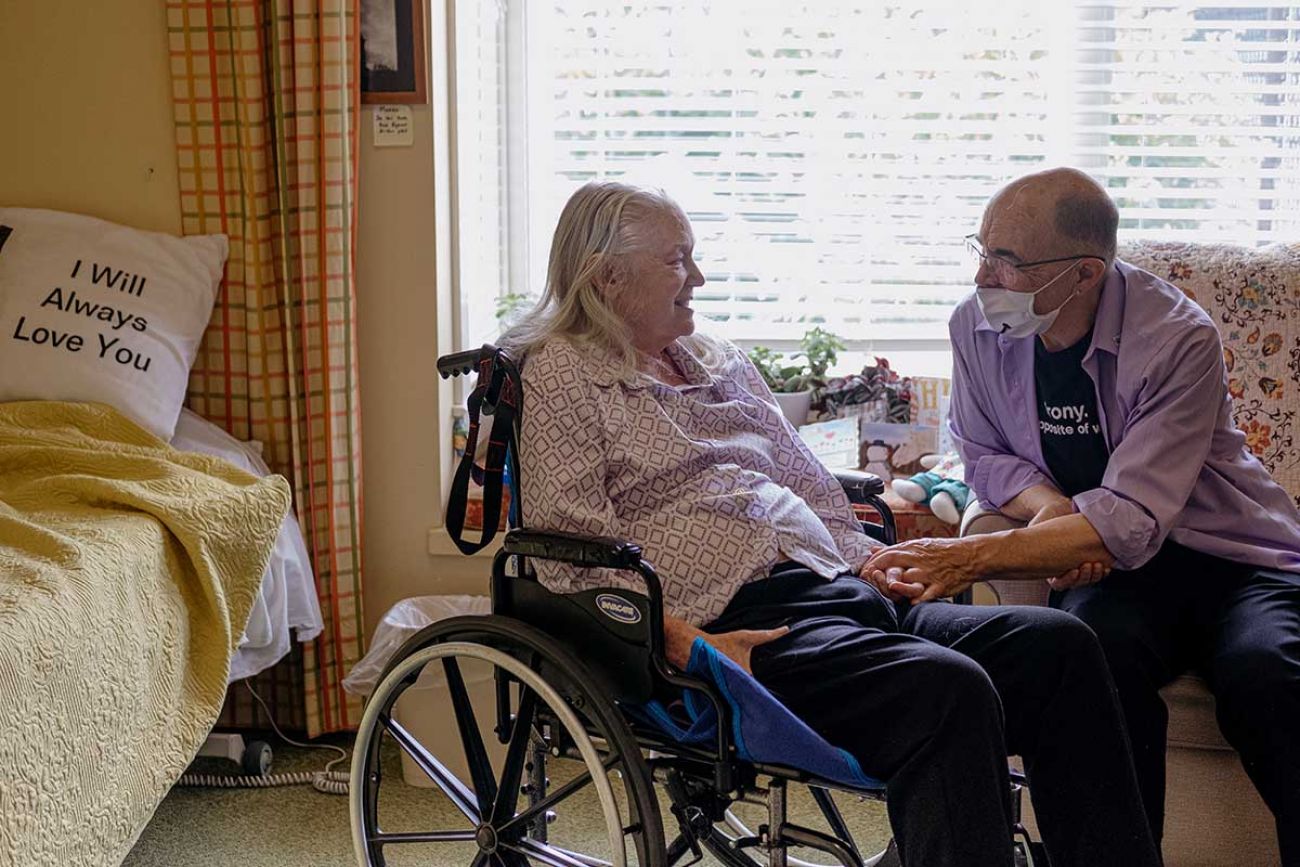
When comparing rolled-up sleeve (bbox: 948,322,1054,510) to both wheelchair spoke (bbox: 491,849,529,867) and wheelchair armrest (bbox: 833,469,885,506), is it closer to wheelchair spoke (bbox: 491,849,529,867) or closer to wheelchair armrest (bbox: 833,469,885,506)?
wheelchair armrest (bbox: 833,469,885,506)

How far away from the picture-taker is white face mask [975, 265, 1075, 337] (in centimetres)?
223

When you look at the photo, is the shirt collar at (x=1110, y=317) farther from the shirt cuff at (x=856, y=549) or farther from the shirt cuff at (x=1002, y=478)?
the shirt cuff at (x=856, y=549)

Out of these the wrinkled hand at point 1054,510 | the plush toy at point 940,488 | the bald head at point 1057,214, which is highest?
the bald head at point 1057,214

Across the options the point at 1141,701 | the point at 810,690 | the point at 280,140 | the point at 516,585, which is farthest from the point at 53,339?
the point at 1141,701

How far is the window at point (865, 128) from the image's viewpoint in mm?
3270

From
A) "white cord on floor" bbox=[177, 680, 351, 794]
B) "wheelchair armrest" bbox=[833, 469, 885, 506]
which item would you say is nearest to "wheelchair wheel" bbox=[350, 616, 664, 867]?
"wheelchair armrest" bbox=[833, 469, 885, 506]

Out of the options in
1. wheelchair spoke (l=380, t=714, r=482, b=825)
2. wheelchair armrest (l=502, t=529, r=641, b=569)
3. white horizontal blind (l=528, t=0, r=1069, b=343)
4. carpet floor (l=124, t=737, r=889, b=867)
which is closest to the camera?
wheelchair armrest (l=502, t=529, r=641, b=569)

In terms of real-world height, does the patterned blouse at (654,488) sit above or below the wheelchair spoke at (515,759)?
above

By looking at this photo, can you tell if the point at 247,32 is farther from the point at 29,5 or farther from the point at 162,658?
the point at 162,658

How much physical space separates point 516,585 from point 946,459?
134cm

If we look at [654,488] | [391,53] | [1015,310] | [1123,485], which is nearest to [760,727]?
[654,488]

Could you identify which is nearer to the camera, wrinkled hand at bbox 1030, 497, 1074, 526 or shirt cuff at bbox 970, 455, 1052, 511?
wrinkled hand at bbox 1030, 497, 1074, 526

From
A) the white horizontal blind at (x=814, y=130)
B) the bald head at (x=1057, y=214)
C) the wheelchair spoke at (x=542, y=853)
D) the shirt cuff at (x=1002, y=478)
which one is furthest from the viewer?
the white horizontal blind at (x=814, y=130)

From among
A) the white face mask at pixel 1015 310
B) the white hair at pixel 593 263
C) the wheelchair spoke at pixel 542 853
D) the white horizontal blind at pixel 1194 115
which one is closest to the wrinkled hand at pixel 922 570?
the white face mask at pixel 1015 310
